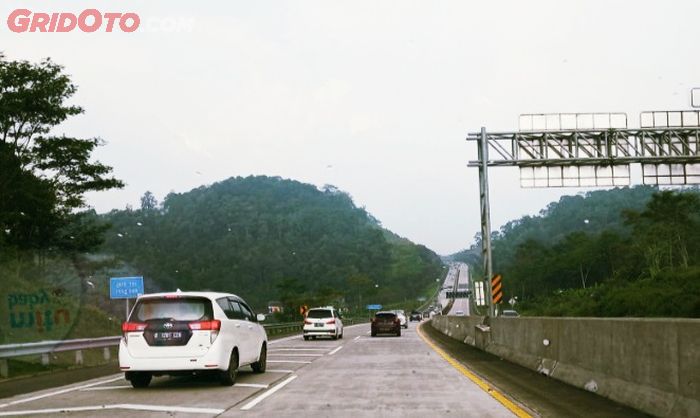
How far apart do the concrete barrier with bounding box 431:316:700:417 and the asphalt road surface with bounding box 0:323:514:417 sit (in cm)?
163

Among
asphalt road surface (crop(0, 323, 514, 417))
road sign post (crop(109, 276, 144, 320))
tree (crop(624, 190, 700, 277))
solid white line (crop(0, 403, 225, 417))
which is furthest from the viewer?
tree (crop(624, 190, 700, 277))

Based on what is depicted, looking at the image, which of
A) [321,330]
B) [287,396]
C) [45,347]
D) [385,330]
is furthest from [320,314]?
[287,396]

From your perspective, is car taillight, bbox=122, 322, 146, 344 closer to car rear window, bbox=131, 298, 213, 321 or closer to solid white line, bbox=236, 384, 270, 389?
car rear window, bbox=131, 298, 213, 321

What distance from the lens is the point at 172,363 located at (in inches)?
510

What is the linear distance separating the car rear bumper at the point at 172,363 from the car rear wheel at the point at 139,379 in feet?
1.22

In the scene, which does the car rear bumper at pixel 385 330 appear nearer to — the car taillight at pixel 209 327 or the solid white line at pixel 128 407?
the car taillight at pixel 209 327

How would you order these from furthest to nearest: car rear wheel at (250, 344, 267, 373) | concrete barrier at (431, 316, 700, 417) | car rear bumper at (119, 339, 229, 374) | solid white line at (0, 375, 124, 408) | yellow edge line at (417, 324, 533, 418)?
1. car rear wheel at (250, 344, 267, 373)
2. car rear bumper at (119, 339, 229, 374)
3. solid white line at (0, 375, 124, 408)
4. yellow edge line at (417, 324, 533, 418)
5. concrete barrier at (431, 316, 700, 417)

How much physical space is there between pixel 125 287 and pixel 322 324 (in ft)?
31.7

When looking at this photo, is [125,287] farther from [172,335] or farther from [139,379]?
[172,335]

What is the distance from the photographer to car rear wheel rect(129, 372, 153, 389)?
1344cm

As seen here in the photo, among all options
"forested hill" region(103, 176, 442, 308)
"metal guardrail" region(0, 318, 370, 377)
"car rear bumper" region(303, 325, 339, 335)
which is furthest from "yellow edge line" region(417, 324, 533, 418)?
"forested hill" region(103, 176, 442, 308)

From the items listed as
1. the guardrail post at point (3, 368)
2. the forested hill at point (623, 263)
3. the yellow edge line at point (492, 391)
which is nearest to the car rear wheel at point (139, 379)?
the guardrail post at point (3, 368)

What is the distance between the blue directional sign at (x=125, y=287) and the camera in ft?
105

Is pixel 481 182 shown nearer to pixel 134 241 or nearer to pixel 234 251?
pixel 134 241
